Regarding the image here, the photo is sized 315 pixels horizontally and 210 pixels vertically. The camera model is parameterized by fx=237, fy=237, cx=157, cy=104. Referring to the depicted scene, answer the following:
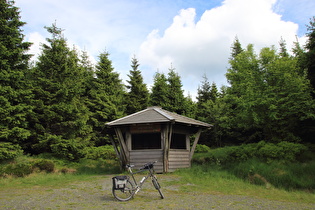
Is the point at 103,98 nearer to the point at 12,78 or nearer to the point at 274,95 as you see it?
the point at 12,78

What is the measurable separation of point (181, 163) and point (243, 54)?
30.3 feet

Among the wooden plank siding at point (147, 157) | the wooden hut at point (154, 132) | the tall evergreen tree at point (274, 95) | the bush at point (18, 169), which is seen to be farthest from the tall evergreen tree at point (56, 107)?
the tall evergreen tree at point (274, 95)

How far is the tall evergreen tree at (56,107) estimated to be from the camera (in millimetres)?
16656

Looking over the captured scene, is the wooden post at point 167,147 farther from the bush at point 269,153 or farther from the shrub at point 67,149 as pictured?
the shrub at point 67,149

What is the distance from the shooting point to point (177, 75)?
26.7m

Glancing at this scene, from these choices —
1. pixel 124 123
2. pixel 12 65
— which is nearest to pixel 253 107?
pixel 124 123

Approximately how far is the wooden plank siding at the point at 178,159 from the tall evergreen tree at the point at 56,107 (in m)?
7.08

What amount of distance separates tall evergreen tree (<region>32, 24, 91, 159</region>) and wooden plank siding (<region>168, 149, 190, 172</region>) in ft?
23.2

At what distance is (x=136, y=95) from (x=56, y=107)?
41.2ft

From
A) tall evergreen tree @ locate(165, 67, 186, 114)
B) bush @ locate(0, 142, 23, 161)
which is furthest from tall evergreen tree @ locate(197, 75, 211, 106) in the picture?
bush @ locate(0, 142, 23, 161)

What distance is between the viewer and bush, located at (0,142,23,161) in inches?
535

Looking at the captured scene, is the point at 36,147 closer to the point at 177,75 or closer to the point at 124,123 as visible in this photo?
the point at 124,123

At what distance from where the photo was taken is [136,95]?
1124 inches

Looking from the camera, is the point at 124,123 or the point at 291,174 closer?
the point at 291,174
